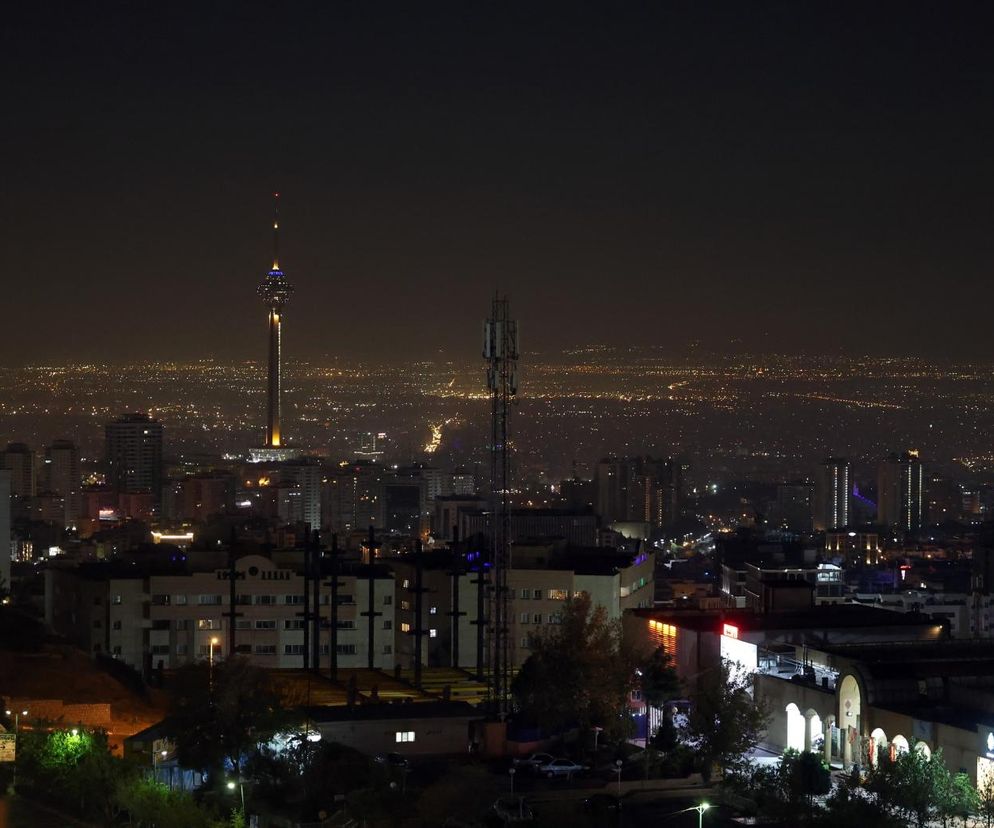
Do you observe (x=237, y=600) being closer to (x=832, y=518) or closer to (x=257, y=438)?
(x=832, y=518)

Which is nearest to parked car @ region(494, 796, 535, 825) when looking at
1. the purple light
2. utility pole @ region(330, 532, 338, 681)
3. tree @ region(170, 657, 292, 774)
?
tree @ region(170, 657, 292, 774)

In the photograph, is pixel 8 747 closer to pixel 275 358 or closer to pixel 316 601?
pixel 316 601

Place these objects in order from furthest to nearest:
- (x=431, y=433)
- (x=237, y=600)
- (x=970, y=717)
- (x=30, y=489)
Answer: (x=431, y=433) → (x=30, y=489) → (x=237, y=600) → (x=970, y=717)

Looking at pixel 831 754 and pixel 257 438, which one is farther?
pixel 257 438

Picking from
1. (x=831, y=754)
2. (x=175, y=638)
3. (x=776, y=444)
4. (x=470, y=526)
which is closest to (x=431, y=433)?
(x=776, y=444)

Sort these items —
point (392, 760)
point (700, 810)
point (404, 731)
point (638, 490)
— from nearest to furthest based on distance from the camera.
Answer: point (700, 810), point (392, 760), point (404, 731), point (638, 490)

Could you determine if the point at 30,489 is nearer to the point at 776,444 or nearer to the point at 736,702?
the point at 776,444

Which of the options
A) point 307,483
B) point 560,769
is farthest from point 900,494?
point 560,769

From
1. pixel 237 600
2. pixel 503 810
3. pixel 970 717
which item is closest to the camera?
pixel 503 810
